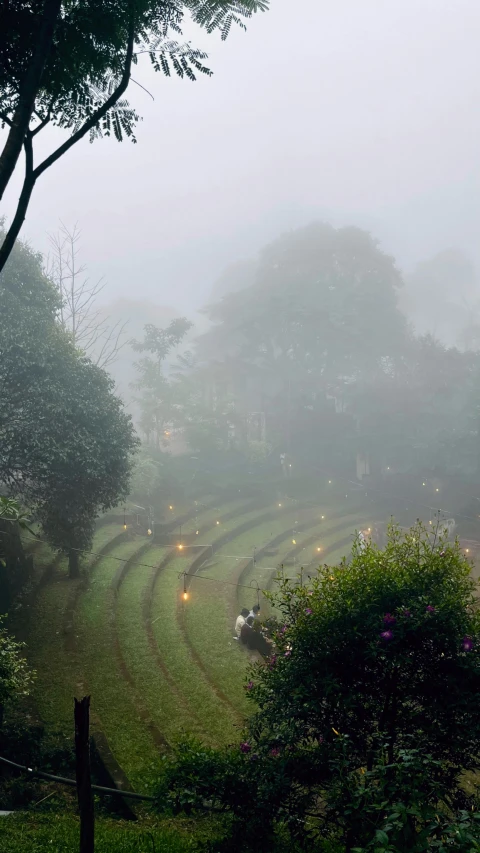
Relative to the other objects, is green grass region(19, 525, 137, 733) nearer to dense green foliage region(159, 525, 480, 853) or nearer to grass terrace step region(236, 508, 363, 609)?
grass terrace step region(236, 508, 363, 609)

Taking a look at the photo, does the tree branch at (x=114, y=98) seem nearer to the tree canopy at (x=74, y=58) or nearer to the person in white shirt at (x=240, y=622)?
the tree canopy at (x=74, y=58)

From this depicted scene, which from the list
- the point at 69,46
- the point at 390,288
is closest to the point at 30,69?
the point at 69,46

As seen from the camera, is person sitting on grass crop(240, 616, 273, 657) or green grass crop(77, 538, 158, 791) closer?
green grass crop(77, 538, 158, 791)

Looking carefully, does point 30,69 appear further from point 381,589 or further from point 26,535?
point 26,535

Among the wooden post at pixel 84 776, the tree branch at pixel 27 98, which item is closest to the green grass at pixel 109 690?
the wooden post at pixel 84 776

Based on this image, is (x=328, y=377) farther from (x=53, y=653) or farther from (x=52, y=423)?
(x=53, y=653)

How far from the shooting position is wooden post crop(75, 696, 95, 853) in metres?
4.11

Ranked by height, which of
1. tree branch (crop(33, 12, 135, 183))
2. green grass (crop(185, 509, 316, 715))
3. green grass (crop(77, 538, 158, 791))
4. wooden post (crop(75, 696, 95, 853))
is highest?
tree branch (crop(33, 12, 135, 183))

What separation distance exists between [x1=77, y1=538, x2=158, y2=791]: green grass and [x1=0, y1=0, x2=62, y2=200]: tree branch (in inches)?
387

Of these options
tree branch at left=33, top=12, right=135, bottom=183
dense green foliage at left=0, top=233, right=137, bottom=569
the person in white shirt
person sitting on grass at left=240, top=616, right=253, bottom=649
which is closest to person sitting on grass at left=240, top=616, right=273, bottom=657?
person sitting on grass at left=240, top=616, right=253, bottom=649

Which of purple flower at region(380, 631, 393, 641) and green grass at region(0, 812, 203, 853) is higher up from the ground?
purple flower at region(380, 631, 393, 641)

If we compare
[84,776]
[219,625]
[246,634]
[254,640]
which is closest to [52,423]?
[219,625]

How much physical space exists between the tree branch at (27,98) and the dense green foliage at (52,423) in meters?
12.1

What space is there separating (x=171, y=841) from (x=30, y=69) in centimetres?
904
